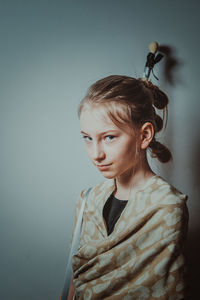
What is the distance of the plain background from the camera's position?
1.01 metres

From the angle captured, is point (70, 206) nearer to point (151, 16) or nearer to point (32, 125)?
point (32, 125)

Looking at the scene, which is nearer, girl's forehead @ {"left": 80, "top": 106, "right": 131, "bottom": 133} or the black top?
girl's forehead @ {"left": 80, "top": 106, "right": 131, "bottom": 133}

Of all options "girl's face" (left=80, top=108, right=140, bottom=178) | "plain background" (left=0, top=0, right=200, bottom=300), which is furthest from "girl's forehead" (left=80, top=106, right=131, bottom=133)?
"plain background" (left=0, top=0, right=200, bottom=300)

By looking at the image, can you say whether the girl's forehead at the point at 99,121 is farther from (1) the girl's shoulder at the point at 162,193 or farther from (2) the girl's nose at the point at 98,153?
(1) the girl's shoulder at the point at 162,193

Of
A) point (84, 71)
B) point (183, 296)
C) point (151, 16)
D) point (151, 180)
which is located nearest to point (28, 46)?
point (84, 71)

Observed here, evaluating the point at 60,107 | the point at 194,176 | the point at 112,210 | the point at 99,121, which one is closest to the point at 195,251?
the point at 194,176

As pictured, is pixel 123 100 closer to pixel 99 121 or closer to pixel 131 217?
pixel 99 121

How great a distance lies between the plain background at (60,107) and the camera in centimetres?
101

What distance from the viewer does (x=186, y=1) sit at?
98 cm

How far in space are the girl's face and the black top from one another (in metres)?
0.16

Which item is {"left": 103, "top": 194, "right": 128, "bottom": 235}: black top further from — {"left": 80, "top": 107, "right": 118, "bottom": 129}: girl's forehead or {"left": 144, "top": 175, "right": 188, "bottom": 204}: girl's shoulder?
{"left": 80, "top": 107, "right": 118, "bottom": 129}: girl's forehead

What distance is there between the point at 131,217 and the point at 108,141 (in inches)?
8.9

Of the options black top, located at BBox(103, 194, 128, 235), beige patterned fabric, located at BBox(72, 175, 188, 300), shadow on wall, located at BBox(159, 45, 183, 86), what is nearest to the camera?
beige patterned fabric, located at BBox(72, 175, 188, 300)

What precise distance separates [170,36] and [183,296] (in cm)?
87
